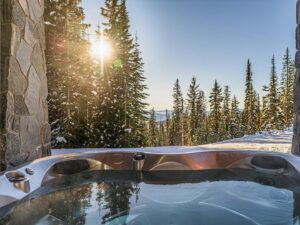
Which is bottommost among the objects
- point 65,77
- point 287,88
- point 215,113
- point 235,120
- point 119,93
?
point 235,120

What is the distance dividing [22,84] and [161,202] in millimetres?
1759

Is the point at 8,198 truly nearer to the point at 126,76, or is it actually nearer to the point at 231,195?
the point at 231,195

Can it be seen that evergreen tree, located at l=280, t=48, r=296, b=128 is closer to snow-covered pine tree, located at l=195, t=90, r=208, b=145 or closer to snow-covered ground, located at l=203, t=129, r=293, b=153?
snow-covered pine tree, located at l=195, t=90, r=208, b=145

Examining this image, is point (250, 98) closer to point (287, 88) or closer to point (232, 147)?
point (287, 88)

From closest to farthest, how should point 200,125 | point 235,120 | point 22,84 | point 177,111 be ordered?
1. point 22,84
2. point 177,111
3. point 200,125
4. point 235,120

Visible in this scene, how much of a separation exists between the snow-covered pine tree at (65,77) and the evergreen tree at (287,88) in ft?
54.1

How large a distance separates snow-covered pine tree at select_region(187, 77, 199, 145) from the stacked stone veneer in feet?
77.2

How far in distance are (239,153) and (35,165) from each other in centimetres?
224

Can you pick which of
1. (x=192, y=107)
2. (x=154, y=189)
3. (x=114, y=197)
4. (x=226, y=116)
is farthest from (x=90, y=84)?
(x=226, y=116)

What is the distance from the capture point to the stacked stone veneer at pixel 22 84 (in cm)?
232

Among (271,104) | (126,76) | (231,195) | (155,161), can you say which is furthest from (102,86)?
(271,104)

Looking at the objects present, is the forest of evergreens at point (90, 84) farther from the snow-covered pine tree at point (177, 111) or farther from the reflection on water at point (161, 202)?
the snow-covered pine tree at point (177, 111)

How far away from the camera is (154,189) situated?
2.50 meters

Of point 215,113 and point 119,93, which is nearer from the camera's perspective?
point 119,93
